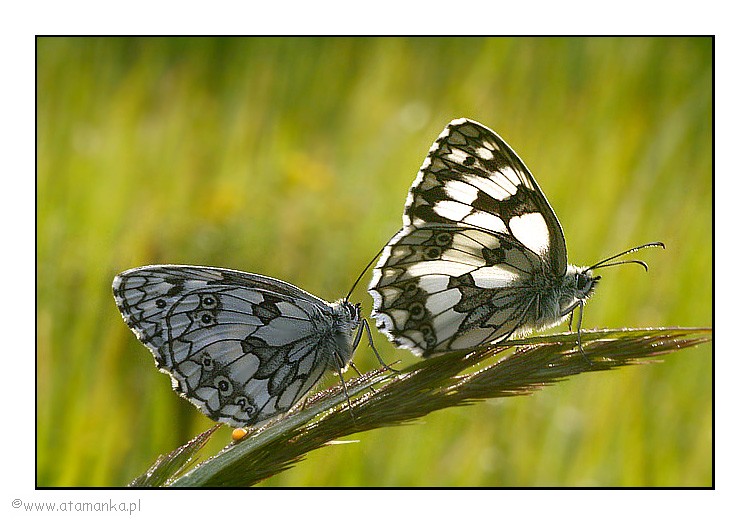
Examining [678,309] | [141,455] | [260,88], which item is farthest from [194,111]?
[678,309]

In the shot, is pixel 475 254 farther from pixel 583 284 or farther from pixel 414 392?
pixel 414 392

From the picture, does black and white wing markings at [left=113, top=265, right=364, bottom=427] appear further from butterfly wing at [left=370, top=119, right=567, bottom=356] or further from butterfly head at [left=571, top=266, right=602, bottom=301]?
butterfly head at [left=571, top=266, right=602, bottom=301]

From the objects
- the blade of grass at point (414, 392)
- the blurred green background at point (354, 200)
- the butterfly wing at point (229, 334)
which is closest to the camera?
the blade of grass at point (414, 392)

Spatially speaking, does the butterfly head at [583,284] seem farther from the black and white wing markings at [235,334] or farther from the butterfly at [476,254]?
the black and white wing markings at [235,334]

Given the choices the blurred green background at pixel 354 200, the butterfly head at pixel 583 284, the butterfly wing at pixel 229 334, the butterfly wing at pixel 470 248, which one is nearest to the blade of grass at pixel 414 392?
the butterfly wing at pixel 229 334

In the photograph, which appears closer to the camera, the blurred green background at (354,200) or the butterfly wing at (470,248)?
the butterfly wing at (470,248)

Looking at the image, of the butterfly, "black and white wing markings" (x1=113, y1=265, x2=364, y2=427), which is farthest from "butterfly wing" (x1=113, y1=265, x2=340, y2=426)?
the butterfly

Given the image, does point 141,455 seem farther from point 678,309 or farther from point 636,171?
point 636,171

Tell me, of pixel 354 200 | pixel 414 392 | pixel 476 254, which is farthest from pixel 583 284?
pixel 354 200
